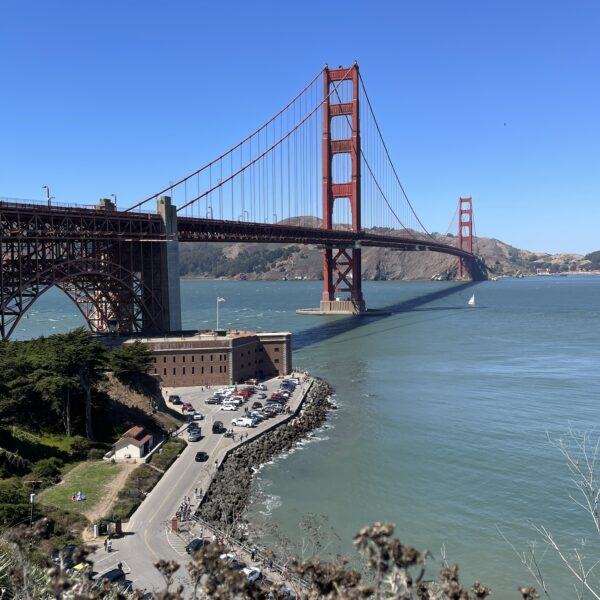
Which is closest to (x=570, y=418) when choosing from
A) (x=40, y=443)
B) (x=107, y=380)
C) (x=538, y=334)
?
(x=107, y=380)

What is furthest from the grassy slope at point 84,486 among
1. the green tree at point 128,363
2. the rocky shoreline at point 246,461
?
the green tree at point 128,363

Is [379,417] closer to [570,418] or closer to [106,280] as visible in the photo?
[570,418]

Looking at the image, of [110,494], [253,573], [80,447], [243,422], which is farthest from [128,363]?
[253,573]

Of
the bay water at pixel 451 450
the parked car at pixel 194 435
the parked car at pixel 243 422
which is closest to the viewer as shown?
the bay water at pixel 451 450

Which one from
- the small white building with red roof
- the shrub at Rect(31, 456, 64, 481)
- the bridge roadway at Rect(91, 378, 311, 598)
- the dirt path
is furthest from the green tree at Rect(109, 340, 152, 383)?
the shrub at Rect(31, 456, 64, 481)

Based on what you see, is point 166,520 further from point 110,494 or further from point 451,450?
point 451,450

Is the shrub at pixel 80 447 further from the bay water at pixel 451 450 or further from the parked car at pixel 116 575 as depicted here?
the parked car at pixel 116 575

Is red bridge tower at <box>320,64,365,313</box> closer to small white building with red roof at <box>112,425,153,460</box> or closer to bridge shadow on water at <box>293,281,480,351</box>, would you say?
bridge shadow on water at <box>293,281,480,351</box>
